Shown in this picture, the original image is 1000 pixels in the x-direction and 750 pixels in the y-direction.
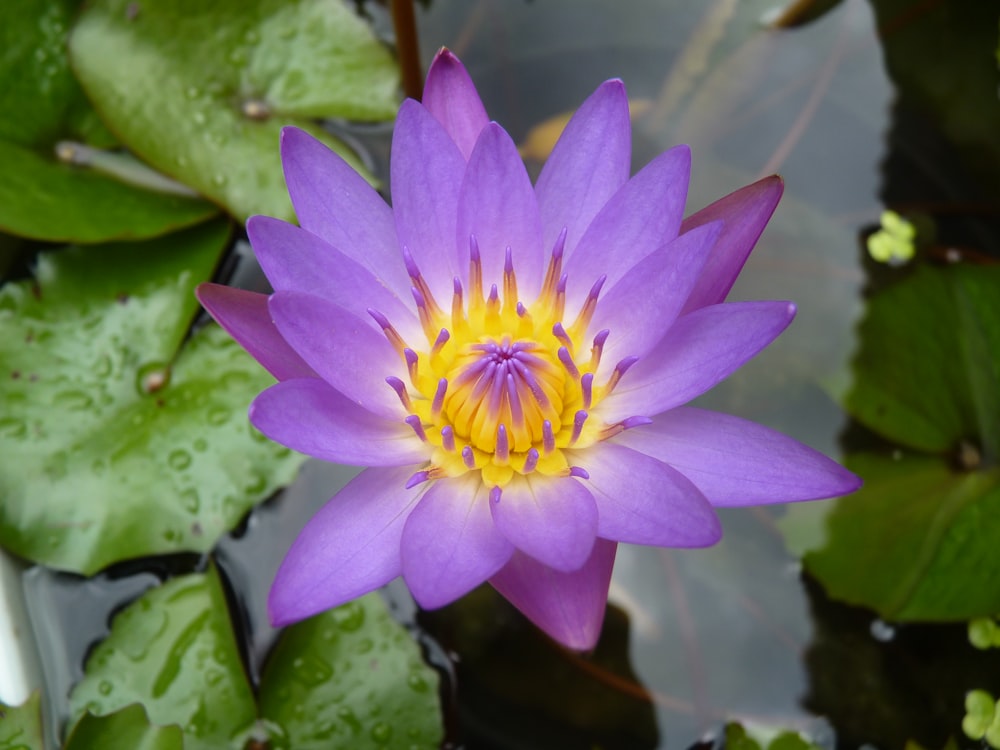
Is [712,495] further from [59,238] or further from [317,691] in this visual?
[59,238]

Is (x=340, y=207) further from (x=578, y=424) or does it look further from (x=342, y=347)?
(x=578, y=424)

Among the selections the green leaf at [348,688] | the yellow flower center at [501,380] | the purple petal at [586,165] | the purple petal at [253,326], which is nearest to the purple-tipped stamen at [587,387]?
the yellow flower center at [501,380]

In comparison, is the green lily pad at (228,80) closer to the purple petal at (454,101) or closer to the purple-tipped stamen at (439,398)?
the purple petal at (454,101)

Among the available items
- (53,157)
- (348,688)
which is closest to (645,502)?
(348,688)

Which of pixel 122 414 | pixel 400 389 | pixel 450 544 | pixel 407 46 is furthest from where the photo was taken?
pixel 407 46

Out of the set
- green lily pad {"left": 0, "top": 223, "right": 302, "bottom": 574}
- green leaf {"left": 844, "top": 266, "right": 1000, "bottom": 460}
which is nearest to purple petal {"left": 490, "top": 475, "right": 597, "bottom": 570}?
green lily pad {"left": 0, "top": 223, "right": 302, "bottom": 574}

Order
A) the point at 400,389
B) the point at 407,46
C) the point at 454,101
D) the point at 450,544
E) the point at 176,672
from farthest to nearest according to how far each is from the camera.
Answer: the point at 407,46 < the point at 176,672 < the point at 454,101 < the point at 400,389 < the point at 450,544

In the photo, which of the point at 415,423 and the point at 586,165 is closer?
the point at 415,423
